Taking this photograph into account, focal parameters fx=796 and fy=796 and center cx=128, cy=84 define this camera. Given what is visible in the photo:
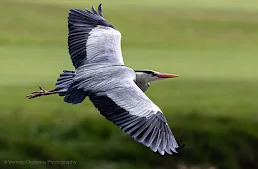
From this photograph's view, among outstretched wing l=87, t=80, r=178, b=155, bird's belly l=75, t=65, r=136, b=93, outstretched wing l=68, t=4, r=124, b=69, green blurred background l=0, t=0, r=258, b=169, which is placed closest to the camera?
outstretched wing l=87, t=80, r=178, b=155

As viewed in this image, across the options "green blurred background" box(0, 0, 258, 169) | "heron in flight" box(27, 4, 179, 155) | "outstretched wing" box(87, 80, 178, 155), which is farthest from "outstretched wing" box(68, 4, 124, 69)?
"green blurred background" box(0, 0, 258, 169)

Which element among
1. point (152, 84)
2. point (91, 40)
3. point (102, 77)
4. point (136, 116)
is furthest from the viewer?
point (152, 84)

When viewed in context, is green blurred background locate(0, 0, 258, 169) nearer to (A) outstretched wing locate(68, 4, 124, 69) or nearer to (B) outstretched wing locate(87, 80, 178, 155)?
(A) outstretched wing locate(68, 4, 124, 69)

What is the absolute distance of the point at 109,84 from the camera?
5.19 meters

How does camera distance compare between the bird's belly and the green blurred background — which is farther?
the green blurred background

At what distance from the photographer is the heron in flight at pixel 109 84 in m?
4.80

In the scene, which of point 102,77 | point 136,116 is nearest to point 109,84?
point 102,77

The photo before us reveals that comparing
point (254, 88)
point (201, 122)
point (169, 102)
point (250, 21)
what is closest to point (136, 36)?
point (250, 21)

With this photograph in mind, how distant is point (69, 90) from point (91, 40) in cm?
93

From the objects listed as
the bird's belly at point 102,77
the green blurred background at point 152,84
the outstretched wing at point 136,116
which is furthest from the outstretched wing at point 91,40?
the green blurred background at point 152,84

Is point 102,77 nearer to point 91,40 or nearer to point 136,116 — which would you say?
point 136,116

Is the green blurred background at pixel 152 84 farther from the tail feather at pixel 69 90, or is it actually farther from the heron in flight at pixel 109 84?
the tail feather at pixel 69 90

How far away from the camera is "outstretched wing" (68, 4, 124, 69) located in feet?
19.4

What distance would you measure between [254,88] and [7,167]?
6.00 meters
